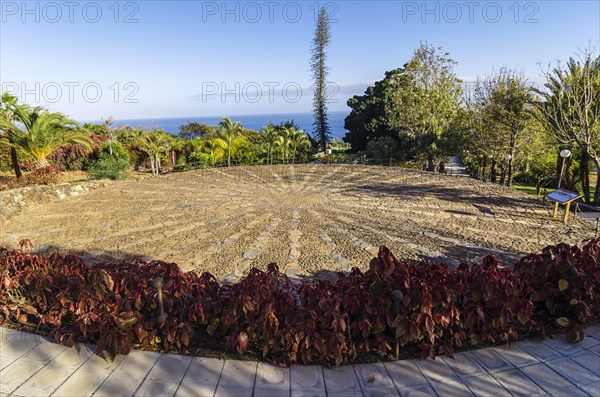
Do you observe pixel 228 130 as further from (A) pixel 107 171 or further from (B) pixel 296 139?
(A) pixel 107 171

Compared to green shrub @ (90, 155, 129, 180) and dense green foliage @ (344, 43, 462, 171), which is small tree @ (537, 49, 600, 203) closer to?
dense green foliage @ (344, 43, 462, 171)

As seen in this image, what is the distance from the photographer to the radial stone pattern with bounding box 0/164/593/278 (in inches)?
253

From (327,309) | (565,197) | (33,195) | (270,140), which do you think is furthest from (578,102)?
(33,195)

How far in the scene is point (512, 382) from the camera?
2979mm

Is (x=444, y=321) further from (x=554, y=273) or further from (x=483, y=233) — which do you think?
(x=483, y=233)

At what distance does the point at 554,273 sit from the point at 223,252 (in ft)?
17.0

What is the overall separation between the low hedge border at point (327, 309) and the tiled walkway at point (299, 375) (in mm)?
A: 143

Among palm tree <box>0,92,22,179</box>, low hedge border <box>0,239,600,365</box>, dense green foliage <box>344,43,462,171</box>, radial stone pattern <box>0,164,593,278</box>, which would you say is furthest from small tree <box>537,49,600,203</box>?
palm tree <box>0,92,22,179</box>

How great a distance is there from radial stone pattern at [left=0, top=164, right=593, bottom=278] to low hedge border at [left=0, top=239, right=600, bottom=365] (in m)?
2.03

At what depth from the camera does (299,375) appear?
123 inches

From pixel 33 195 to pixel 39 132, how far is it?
3.32 metres

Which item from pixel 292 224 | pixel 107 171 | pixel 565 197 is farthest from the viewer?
pixel 107 171

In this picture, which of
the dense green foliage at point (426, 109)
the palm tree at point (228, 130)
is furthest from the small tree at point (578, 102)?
the palm tree at point (228, 130)

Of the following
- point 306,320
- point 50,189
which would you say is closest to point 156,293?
point 306,320
